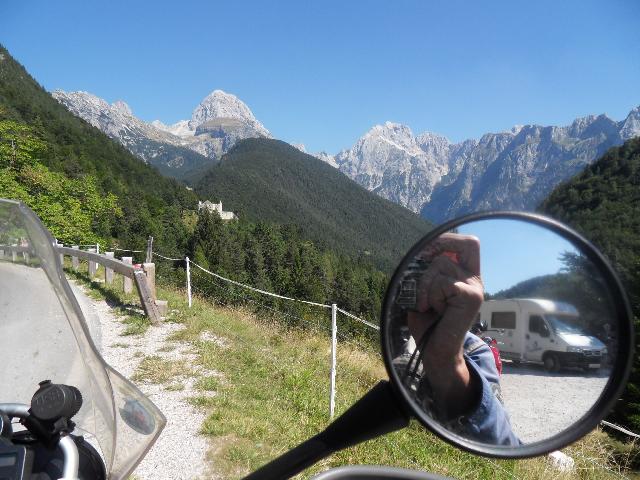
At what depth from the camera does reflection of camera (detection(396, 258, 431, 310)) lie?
80 centimetres

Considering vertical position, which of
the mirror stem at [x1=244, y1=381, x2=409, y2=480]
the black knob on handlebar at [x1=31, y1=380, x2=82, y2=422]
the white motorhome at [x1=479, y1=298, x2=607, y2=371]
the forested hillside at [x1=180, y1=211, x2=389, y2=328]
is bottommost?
the forested hillside at [x1=180, y1=211, x2=389, y2=328]

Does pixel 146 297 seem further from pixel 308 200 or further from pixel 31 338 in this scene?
pixel 308 200

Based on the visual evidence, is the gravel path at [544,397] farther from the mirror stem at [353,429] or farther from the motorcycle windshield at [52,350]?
the motorcycle windshield at [52,350]

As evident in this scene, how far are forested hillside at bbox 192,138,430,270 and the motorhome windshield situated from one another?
113 meters

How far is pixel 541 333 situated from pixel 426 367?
0.90 ft

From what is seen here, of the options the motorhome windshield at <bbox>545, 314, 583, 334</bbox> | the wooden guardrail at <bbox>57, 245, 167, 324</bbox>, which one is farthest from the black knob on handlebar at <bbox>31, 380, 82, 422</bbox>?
the wooden guardrail at <bbox>57, 245, 167, 324</bbox>

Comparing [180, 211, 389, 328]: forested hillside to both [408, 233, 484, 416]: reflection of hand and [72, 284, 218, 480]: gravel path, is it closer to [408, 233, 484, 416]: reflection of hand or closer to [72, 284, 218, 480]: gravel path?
[72, 284, 218, 480]: gravel path

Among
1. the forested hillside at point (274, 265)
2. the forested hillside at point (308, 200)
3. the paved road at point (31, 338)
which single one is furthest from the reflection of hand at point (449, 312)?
the forested hillside at point (308, 200)

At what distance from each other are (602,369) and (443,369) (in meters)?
0.33

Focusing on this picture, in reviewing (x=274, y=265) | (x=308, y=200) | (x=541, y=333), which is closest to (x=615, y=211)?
(x=541, y=333)

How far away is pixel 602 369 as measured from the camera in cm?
85

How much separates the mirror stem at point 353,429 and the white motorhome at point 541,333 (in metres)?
0.23

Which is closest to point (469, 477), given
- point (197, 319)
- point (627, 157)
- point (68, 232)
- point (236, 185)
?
point (197, 319)

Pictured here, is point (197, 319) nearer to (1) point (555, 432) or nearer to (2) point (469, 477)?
(2) point (469, 477)
